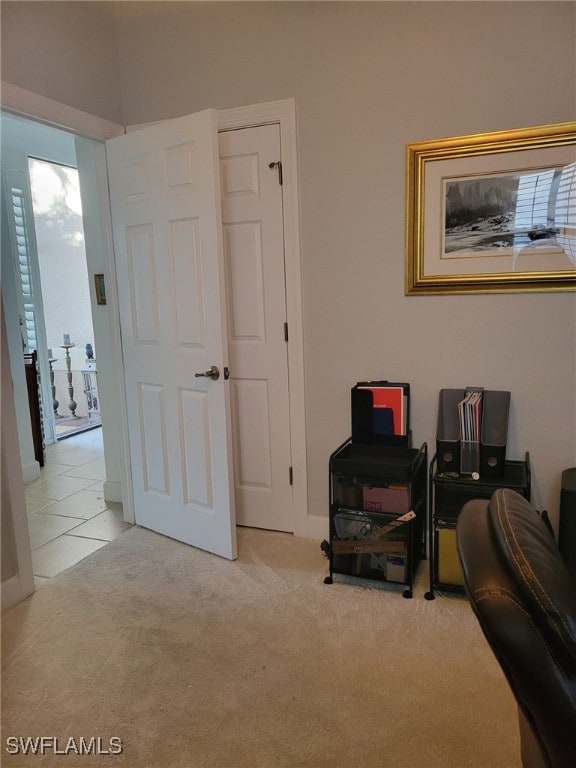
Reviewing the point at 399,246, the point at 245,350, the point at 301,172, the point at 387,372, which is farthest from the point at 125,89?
the point at 387,372

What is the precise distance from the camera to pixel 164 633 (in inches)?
84.7

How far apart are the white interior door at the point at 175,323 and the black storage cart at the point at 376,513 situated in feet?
1.77

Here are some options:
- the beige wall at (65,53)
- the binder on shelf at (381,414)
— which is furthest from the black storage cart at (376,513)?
the beige wall at (65,53)

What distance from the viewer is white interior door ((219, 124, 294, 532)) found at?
8.97ft

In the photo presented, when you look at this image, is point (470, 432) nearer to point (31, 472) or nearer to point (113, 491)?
point (113, 491)

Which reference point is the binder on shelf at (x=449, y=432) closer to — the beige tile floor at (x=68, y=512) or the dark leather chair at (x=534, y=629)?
the dark leather chair at (x=534, y=629)

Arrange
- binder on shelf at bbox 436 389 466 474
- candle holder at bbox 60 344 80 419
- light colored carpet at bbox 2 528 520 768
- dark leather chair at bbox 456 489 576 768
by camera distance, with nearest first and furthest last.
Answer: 1. dark leather chair at bbox 456 489 576 768
2. light colored carpet at bbox 2 528 520 768
3. binder on shelf at bbox 436 389 466 474
4. candle holder at bbox 60 344 80 419

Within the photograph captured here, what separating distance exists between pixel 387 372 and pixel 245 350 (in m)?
0.77

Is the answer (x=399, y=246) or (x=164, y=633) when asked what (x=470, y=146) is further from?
(x=164, y=633)

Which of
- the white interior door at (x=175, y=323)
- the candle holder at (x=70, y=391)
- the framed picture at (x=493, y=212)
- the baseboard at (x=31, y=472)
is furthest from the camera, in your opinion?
the candle holder at (x=70, y=391)

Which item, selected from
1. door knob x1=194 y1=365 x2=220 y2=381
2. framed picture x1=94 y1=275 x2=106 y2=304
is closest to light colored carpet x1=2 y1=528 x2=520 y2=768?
door knob x1=194 y1=365 x2=220 y2=381

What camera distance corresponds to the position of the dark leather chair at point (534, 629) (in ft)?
2.45

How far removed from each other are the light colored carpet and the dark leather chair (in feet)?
3.06

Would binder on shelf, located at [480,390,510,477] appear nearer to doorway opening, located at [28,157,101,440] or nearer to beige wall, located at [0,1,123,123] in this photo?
beige wall, located at [0,1,123,123]
